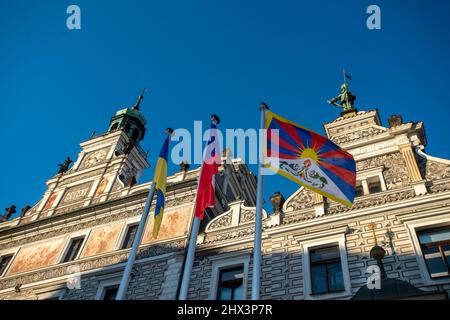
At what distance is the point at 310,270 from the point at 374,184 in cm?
392

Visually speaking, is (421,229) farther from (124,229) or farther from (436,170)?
(124,229)

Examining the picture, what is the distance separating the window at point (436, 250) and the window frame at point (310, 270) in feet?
6.92

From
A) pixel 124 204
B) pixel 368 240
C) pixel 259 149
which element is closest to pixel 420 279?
pixel 368 240

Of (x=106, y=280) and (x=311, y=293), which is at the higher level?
(x=106, y=280)

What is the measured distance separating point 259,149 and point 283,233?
385cm

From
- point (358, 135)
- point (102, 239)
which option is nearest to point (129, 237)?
point (102, 239)

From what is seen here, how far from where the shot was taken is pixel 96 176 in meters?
22.1

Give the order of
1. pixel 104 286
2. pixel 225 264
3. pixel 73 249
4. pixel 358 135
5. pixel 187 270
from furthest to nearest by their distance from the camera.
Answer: pixel 73 249, pixel 358 135, pixel 104 286, pixel 225 264, pixel 187 270

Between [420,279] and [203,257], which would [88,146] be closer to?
[203,257]

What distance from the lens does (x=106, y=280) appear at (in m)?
15.8

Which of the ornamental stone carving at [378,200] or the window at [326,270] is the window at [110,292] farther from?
the ornamental stone carving at [378,200]

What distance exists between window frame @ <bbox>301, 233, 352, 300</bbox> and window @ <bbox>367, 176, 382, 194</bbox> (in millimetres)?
2231

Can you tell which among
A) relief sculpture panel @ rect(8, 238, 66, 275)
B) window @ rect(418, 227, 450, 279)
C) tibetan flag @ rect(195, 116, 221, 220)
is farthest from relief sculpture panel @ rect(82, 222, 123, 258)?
window @ rect(418, 227, 450, 279)

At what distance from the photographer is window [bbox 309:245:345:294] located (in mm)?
12305
